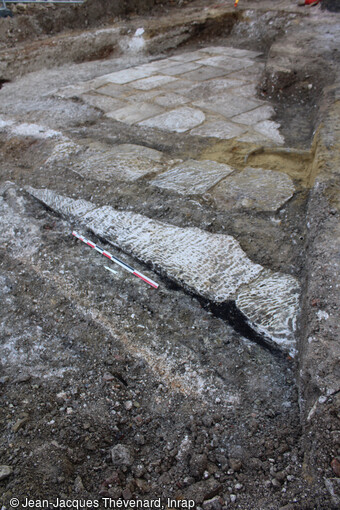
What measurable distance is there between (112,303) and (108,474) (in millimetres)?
846

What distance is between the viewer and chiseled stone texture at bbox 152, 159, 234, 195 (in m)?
2.34

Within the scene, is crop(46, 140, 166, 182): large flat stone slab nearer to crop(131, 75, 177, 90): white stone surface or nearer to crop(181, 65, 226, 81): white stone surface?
crop(131, 75, 177, 90): white stone surface

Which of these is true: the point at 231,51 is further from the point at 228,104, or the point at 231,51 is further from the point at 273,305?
the point at 273,305

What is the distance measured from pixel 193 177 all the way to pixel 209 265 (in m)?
0.79

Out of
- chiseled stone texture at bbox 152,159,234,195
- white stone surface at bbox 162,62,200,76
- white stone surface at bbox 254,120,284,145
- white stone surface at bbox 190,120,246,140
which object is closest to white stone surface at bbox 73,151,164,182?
chiseled stone texture at bbox 152,159,234,195

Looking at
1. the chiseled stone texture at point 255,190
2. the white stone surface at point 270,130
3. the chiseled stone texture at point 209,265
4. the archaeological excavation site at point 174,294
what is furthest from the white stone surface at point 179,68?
the chiseled stone texture at point 209,265

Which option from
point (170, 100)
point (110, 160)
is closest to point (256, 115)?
point (170, 100)

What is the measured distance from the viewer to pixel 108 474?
118cm

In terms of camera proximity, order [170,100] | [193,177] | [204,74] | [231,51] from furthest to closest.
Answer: [231,51]
[204,74]
[170,100]
[193,177]

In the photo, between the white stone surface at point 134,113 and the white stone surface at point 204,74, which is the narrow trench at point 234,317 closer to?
the white stone surface at point 134,113

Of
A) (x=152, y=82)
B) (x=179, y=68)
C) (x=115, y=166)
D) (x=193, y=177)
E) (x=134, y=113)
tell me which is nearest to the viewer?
(x=193, y=177)

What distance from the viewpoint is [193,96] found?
3.63 metres

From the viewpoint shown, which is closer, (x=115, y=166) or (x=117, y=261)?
(x=117, y=261)

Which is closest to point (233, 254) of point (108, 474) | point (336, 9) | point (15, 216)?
point (108, 474)
